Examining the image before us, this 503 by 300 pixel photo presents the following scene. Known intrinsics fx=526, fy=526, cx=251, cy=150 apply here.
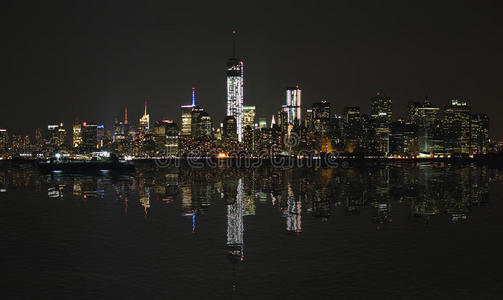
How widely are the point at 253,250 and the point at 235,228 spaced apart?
227 inches

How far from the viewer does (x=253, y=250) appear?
934 inches

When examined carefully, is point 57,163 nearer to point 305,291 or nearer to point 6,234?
point 6,234

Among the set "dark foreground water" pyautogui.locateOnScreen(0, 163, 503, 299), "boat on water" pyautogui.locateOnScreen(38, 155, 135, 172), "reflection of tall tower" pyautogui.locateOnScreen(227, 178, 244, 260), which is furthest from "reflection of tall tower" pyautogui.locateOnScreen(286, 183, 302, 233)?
"boat on water" pyautogui.locateOnScreen(38, 155, 135, 172)

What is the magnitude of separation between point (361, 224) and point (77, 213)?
63.6 ft

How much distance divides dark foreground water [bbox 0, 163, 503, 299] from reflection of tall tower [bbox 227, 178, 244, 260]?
0.18ft

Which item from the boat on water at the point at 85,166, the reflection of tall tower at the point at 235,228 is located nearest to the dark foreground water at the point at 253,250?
the reflection of tall tower at the point at 235,228

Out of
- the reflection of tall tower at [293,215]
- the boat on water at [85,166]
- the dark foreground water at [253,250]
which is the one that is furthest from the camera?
the boat on water at [85,166]

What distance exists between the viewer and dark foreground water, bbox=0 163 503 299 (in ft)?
59.8

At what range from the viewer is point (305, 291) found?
17.8 m

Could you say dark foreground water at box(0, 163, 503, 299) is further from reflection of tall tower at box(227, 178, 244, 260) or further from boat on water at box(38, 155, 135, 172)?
boat on water at box(38, 155, 135, 172)

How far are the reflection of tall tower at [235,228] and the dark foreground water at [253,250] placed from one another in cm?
6

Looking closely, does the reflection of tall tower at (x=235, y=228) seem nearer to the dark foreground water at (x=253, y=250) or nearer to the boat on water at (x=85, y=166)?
the dark foreground water at (x=253, y=250)

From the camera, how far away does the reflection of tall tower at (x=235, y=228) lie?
938 inches

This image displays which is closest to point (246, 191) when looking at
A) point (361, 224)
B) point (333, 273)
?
point (361, 224)
